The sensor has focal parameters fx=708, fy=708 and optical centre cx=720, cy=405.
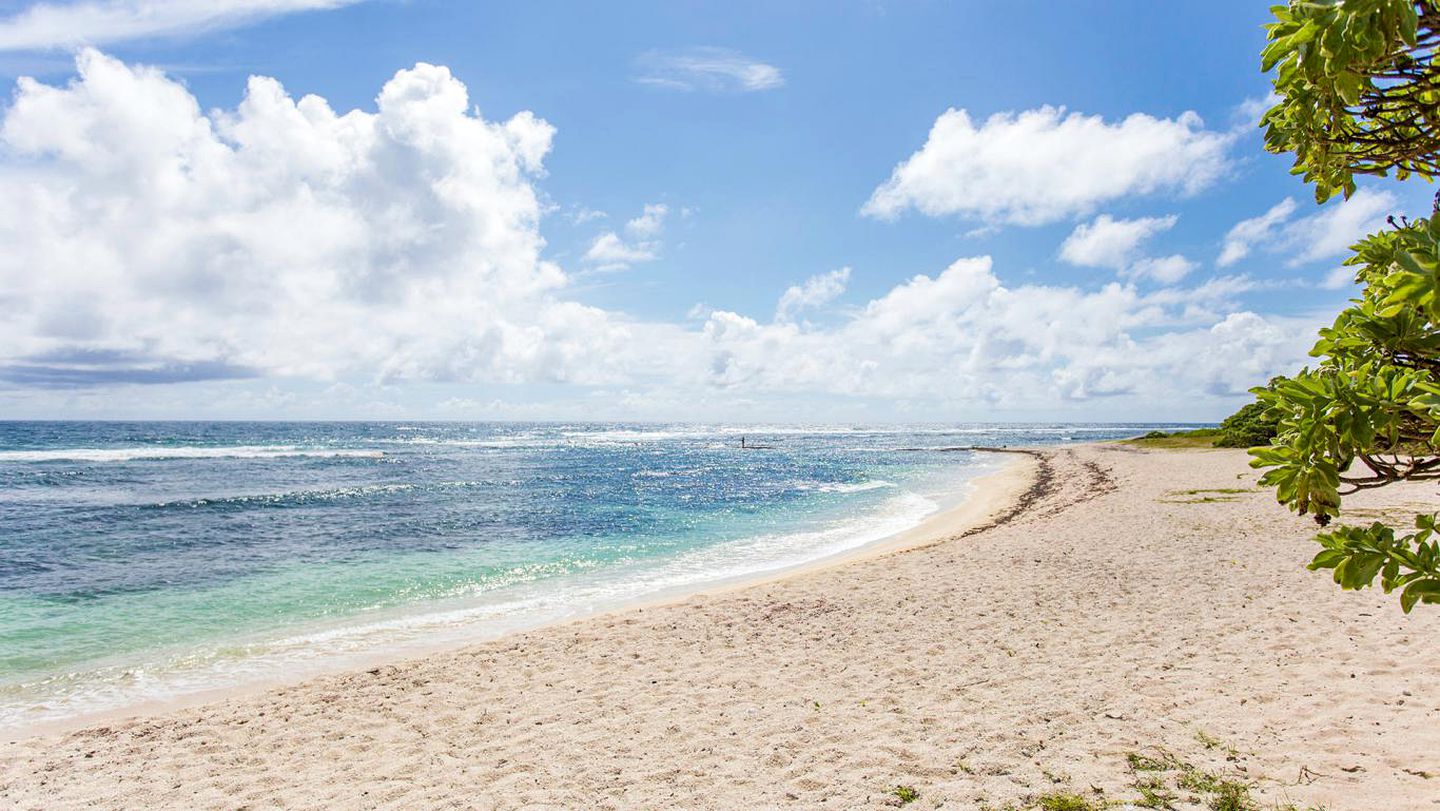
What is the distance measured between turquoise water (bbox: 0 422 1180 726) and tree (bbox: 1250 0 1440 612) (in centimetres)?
1350

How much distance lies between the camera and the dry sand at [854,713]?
6.45m

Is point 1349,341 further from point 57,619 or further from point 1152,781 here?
point 57,619

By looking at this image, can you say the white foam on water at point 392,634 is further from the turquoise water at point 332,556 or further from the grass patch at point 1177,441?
the grass patch at point 1177,441

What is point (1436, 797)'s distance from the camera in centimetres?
543

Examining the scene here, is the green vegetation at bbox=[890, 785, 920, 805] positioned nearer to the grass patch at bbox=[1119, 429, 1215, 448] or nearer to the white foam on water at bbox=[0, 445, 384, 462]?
the grass patch at bbox=[1119, 429, 1215, 448]

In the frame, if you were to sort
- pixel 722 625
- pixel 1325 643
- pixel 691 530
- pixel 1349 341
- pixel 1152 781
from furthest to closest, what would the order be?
pixel 691 530
pixel 722 625
pixel 1325 643
pixel 1152 781
pixel 1349 341

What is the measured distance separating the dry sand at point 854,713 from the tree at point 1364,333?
1652 mm

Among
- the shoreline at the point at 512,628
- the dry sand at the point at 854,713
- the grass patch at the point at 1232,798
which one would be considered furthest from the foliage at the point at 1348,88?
the shoreline at the point at 512,628

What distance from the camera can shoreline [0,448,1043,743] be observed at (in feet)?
32.6

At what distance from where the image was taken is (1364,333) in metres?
2.56

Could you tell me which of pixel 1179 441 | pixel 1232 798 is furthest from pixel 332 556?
pixel 1179 441

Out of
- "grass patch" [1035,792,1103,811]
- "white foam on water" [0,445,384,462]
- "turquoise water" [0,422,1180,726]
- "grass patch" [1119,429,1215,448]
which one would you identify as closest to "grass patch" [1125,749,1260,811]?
"grass patch" [1035,792,1103,811]

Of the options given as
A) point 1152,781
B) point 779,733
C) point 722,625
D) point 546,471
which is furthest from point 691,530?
point 546,471

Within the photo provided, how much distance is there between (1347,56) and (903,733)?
688cm
